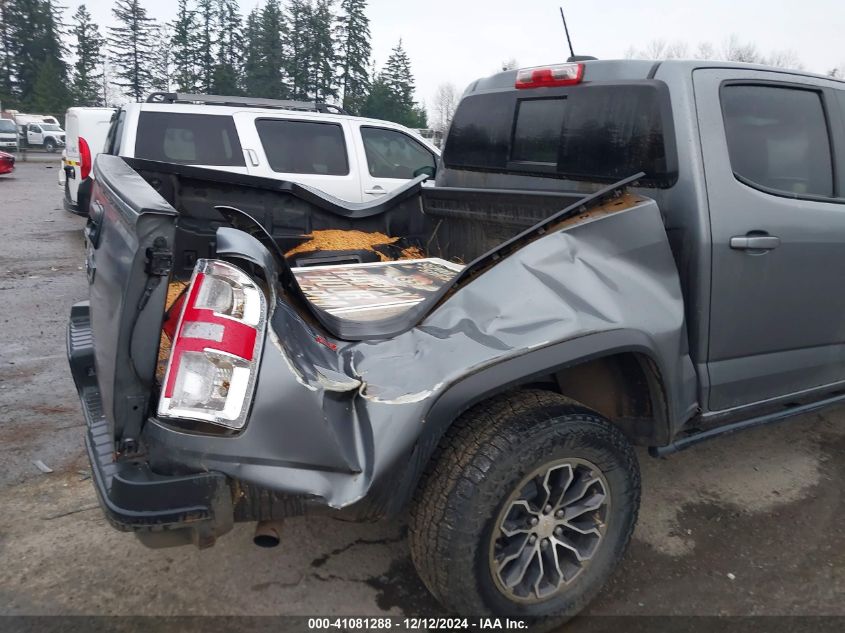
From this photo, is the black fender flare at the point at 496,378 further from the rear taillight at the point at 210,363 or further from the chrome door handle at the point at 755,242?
the chrome door handle at the point at 755,242

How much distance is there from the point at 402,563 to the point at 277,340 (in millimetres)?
1392

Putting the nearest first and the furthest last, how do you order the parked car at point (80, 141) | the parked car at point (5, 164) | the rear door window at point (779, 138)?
the rear door window at point (779, 138)
the parked car at point (80, 141)
the parked car at point (5, 164)

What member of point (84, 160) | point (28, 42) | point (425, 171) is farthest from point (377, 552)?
point (28, 42)

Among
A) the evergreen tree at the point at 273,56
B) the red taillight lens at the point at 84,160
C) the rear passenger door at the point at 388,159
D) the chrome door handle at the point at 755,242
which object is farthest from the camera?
the evergreen tree at the point at 273,56

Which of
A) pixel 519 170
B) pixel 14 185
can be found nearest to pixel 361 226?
pixel 519 170

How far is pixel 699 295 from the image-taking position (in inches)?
108

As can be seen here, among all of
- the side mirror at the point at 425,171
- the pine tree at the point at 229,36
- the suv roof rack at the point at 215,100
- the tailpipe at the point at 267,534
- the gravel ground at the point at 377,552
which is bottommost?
the gravel ground at the point at 377,552

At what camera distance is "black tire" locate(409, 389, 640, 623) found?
2.17 metres

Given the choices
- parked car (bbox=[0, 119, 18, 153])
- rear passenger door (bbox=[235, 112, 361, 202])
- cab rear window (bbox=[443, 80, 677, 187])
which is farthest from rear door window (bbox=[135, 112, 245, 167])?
parked car (bbox=[0, 119, 18, 153])

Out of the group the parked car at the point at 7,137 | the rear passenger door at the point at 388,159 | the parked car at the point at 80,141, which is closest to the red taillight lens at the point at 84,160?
the parked car at the point at 80,141

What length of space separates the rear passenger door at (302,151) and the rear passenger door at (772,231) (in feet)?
17.3

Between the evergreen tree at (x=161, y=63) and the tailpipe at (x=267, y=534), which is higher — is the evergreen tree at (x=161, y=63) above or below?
above

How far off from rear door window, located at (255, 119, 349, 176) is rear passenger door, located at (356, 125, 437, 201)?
282 millimetres

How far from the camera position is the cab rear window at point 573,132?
2797 millimetres
